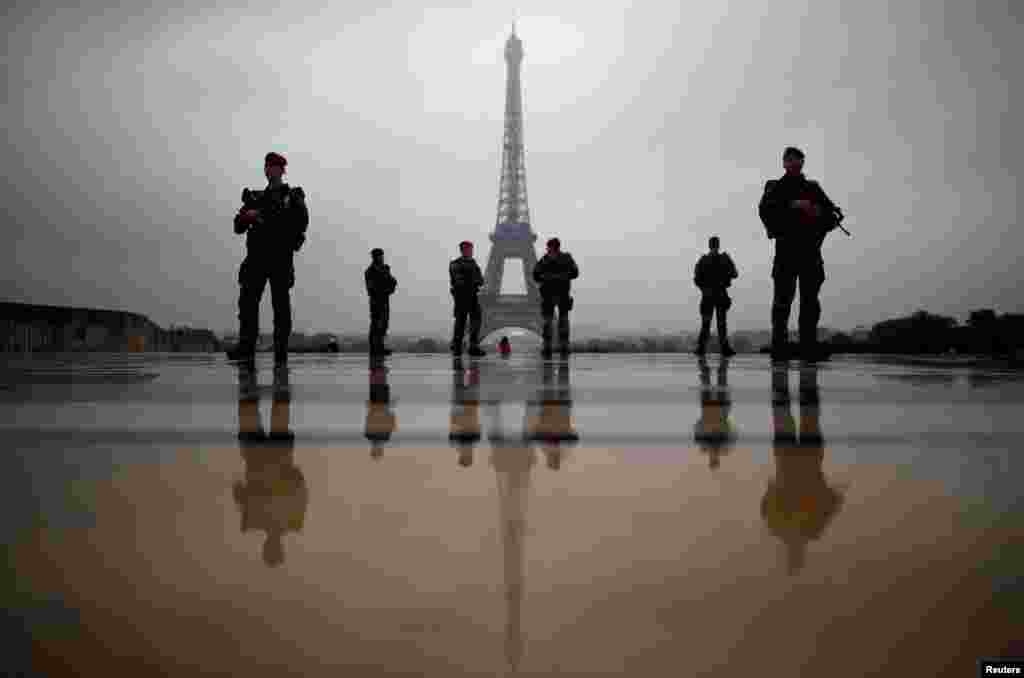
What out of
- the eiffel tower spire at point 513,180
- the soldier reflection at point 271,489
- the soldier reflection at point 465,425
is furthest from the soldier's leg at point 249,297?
the eiffel tower spire at point 513,180

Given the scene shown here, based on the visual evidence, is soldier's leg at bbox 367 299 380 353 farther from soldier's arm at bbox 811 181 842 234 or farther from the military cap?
soldier's arm at bbox 811 181 842 234

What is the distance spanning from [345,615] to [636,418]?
4.35 feet

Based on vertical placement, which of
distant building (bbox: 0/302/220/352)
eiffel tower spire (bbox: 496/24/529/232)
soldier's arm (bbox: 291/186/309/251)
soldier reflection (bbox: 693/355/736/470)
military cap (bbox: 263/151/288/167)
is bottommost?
soldier reflection (bbox: 693/355/736/470)

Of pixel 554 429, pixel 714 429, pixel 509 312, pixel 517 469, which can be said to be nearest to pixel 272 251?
pixel 554 429

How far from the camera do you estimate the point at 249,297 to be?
5.99 m

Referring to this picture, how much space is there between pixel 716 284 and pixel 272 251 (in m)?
6.03

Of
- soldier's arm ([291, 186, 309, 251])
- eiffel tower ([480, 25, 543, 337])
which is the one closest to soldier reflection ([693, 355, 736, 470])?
soldier's arm ([291, 186, 309, 251])

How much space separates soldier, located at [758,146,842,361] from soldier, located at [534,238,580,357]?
4784 millimetres

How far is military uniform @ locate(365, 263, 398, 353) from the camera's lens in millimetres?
10742

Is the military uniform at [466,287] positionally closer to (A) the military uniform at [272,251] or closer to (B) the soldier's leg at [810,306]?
(A) the military uniform at [272,251]

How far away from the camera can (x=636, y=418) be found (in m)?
1.72

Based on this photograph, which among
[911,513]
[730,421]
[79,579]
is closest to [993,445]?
[730,421]

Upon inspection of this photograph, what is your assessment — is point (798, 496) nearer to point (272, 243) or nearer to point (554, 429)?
point (554, 429)

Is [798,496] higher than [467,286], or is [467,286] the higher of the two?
[467,286]
